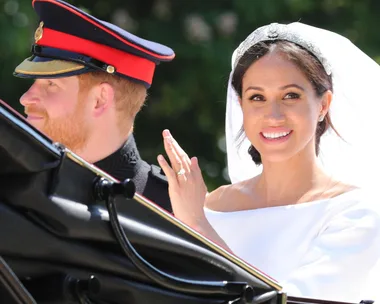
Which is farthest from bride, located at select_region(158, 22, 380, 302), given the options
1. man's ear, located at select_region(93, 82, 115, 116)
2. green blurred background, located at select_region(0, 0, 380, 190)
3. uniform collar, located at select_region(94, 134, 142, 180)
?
green blurred background, located at select_region(0, 0, 380, 190)

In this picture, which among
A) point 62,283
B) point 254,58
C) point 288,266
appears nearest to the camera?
point 62,283

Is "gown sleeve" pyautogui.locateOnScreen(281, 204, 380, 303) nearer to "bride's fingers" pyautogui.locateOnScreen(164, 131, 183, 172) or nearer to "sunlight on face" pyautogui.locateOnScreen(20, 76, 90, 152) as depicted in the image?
"bride's fingers" pyautogui.locateOnScreen(164, 131, 183, 172)

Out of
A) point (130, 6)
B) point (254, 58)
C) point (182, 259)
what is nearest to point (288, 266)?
point (254, 58)

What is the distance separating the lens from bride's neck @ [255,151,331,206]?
3123 mm

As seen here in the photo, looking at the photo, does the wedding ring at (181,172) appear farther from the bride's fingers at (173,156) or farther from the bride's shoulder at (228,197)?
the bride's shoulder at (228,197)

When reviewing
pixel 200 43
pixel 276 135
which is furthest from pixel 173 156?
pixel 200 43

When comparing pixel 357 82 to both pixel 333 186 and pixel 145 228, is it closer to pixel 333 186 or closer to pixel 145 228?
pixel 333 186

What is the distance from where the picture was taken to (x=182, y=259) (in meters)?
2.07

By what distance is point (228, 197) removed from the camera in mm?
3363

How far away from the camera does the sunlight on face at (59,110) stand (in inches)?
122

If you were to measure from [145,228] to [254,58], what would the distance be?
1258 millimetres

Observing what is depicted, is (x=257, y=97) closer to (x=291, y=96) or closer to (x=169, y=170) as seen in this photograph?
(x=291, y=96)

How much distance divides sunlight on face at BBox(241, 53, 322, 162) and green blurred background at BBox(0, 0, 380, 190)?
375 centimetres

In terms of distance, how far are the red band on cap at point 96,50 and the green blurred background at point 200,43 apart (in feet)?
11.6
